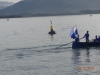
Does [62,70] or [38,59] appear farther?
[38,59]

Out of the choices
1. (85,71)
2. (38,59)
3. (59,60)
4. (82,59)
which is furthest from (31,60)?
(85,71)

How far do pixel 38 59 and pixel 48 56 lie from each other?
8.65ft

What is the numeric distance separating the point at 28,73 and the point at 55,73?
11.0ft

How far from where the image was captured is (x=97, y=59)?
46.2 m

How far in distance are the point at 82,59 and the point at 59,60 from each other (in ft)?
11.3

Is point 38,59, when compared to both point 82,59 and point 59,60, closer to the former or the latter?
point 59,60

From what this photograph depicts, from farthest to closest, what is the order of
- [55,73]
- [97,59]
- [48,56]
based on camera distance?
[48,56]
[97,59]
[55,73]

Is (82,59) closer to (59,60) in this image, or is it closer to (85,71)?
(59,60)

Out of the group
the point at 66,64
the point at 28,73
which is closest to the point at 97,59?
the point at 66,64

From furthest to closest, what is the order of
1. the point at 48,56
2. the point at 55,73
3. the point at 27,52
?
1. the point at 27,52
2. the point at 48,56
3. the point at 55,73

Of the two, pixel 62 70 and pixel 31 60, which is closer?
pixel 62 70

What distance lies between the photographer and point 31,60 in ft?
154

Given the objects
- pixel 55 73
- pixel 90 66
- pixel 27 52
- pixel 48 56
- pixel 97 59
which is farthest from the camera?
pixel 27 52

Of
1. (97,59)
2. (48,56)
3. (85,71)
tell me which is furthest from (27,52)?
(85,71)
